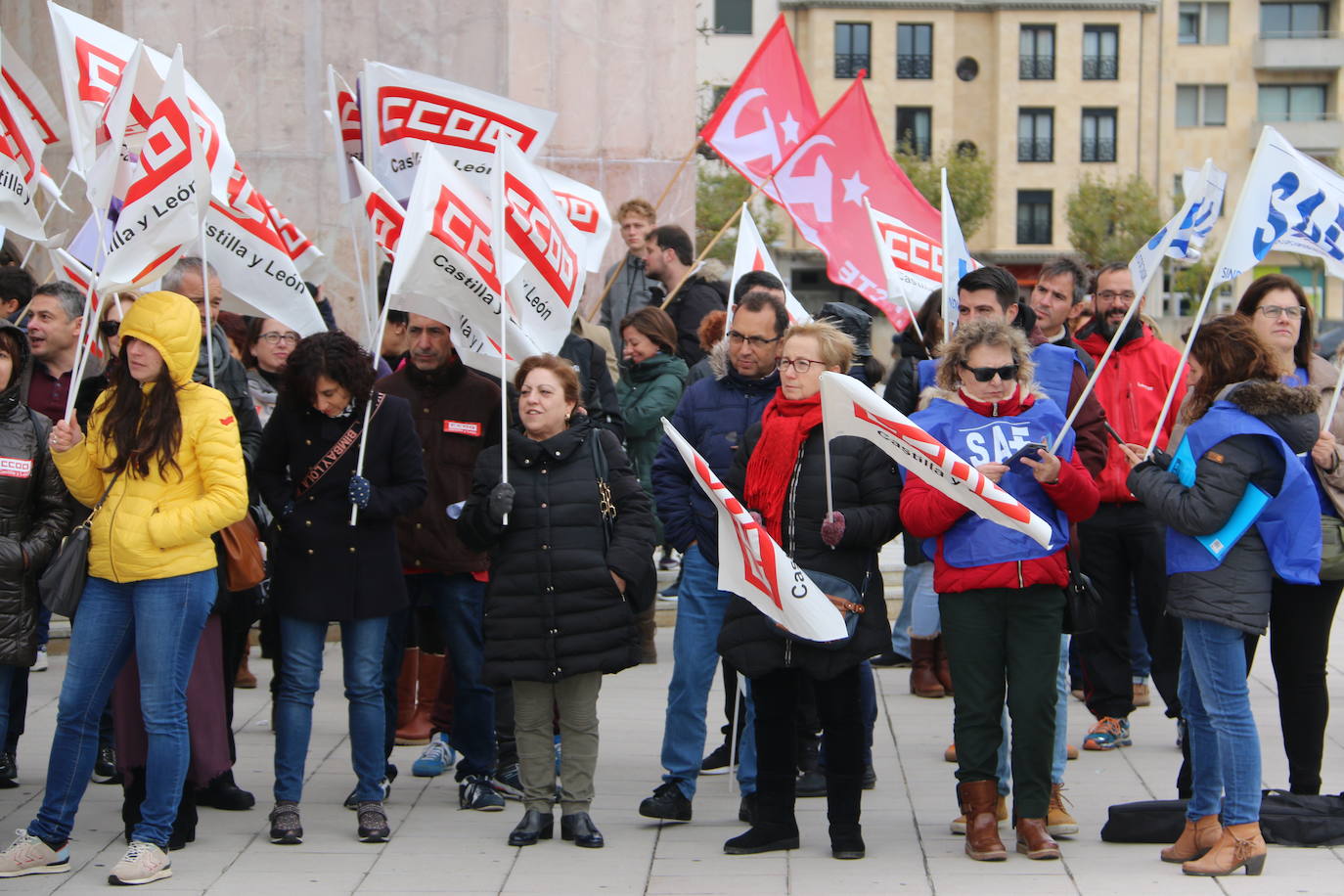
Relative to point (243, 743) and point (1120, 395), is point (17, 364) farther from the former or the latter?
point (1120, 395)

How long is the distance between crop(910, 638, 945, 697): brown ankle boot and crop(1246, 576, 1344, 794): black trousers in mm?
2919

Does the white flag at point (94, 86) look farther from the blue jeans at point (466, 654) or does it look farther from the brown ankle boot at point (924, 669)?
the brown ankle boot at point (924, 669)

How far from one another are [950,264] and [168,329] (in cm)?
392

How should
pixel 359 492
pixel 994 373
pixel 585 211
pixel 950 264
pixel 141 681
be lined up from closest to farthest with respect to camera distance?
pixel 141 681 → pixel 994 373 → pixel 359 492 → pixel 950 264 → pixel 585 211

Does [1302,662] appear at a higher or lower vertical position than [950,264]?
lower

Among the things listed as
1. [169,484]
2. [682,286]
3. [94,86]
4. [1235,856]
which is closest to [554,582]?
[169,484]

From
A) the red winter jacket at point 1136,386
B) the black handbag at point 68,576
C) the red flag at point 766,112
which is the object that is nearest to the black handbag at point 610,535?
the black handbag at point 68,576

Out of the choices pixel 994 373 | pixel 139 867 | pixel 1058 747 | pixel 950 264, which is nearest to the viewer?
pixel 139 867

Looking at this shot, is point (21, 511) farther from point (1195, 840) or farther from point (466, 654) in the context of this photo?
point (1195, 840)

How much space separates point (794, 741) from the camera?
6.62 metres

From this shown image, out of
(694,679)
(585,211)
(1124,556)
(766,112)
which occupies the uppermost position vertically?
(766,112)

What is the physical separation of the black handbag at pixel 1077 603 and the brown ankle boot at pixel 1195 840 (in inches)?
31.7

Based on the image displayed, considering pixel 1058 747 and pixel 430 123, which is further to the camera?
pixel 430 123

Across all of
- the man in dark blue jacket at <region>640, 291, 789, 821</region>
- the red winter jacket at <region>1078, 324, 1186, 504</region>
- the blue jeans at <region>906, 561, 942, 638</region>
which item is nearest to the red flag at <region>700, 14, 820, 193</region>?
the blue jeans at <region>906, 561, 942, 638</region>
